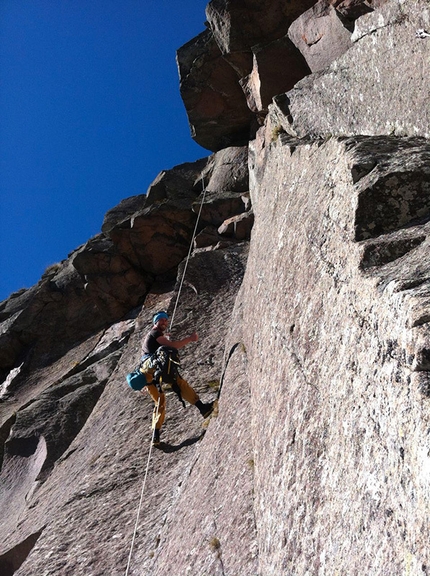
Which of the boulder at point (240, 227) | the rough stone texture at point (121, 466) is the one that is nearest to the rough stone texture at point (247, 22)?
the boulder at point (240, 227)

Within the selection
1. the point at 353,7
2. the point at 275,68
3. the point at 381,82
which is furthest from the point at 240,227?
the point at 381,82

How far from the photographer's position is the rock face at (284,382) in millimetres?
4324

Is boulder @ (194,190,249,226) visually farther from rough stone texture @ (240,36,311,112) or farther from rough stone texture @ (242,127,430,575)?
rough stone texture @ (242,127,430,575)

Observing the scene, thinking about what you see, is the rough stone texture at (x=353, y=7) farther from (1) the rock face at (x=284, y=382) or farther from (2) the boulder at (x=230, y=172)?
(2) the boulder at (x=230, y=172)

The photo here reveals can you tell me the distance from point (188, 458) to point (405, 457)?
7204 millimetres

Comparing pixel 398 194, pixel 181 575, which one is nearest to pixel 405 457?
pixel 398 194

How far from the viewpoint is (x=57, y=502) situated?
11.6m

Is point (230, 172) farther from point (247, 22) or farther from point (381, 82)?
point (381, 82)

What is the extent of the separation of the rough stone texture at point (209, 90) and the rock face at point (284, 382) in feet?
5.10

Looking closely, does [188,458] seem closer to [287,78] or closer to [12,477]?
Result: [12,477]

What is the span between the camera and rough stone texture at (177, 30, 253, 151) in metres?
21.2

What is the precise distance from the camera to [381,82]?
815cm

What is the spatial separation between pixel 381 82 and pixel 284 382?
4.27m

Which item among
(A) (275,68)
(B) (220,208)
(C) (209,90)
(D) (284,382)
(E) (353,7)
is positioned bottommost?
(D) (284,382)
